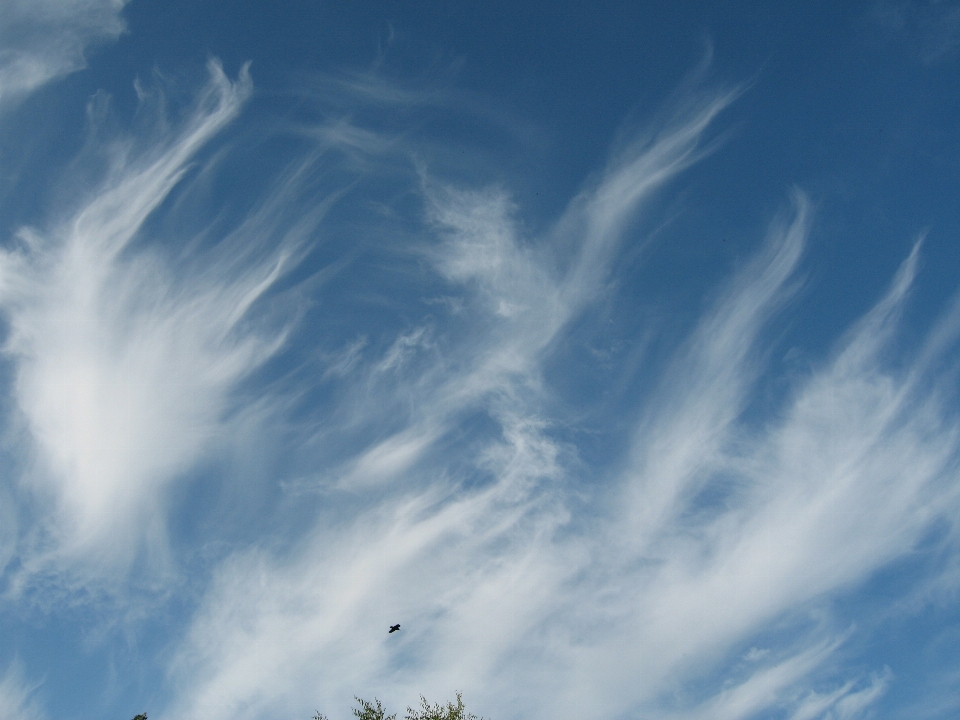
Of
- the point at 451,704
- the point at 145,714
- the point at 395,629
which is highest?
the point at 145,714

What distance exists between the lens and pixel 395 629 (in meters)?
39.1

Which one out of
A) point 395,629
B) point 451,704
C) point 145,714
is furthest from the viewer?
point 145,714

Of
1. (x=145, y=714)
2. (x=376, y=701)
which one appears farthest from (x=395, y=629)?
(x=145, y=714)

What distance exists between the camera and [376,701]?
→ 45062mm

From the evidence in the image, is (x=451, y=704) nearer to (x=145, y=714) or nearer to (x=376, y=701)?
(x=376, y=701)

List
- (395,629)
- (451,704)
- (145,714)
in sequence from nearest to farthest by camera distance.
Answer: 1. (395,629)
2. (451,704)
3. (145,714)

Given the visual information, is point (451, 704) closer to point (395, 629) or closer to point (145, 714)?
point (395, 629)

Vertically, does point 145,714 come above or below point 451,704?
above

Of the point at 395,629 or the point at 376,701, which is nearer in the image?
the point at 395,629

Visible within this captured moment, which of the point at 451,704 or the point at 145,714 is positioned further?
the point at 145,714

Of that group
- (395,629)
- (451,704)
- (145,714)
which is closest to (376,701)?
(451,704)

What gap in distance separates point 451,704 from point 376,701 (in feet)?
18.6

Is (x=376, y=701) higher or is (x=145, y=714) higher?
(x=145, y=714)

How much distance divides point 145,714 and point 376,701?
801 inches
